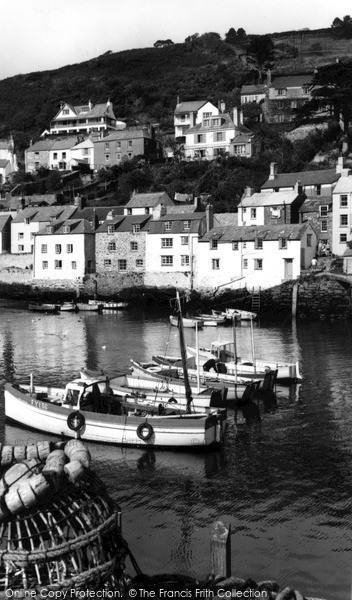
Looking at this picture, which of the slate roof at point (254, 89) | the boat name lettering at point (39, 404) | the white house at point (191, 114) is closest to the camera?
the boat name lettering at point (39, 404)

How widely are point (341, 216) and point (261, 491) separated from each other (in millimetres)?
49782

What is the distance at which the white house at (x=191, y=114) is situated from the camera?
101 metres

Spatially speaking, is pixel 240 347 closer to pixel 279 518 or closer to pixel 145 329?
pixel 145 329

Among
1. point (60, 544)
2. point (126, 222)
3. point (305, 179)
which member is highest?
point (305, 179)

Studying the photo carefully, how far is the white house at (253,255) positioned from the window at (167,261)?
2.90m

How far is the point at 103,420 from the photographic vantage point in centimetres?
2392

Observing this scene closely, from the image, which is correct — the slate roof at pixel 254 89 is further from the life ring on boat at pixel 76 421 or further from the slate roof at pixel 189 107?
the life ring on boat at pixel 76 421

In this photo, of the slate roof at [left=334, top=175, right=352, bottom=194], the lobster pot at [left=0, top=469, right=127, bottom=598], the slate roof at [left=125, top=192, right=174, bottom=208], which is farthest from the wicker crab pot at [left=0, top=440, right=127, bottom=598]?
the slate roof at [left=125, top=192, right=174, bottom=208]

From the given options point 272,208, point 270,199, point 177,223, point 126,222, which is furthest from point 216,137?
point 177,223

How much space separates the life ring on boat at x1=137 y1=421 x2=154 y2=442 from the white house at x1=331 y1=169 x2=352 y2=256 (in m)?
45.6

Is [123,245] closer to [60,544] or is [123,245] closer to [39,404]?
[39,404]

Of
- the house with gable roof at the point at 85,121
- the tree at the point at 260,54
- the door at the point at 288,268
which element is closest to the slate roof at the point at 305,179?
the door at the point at 288,268

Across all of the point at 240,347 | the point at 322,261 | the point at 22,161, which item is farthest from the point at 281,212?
the point at 22,161

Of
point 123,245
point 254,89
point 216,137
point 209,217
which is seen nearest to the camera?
point 209,217
